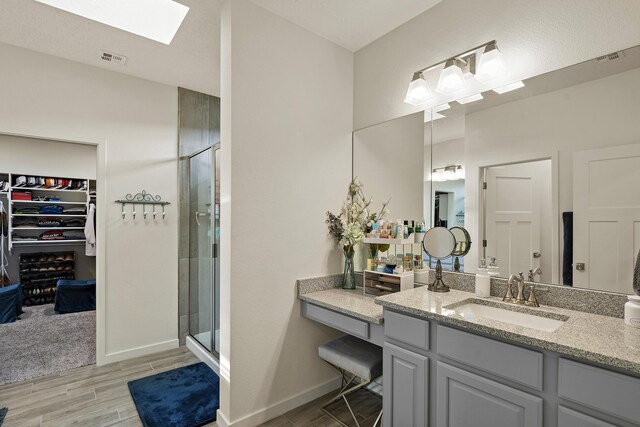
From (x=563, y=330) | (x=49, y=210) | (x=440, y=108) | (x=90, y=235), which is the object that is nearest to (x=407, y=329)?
(x=563, y=330)

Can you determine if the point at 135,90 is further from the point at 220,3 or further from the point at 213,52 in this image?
the point at 220,3

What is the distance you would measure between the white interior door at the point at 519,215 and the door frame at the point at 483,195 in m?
0.02

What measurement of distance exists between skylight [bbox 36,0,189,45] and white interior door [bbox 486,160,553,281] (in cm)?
243

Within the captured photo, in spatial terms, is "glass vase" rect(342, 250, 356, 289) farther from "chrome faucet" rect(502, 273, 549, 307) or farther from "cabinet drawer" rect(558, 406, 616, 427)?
"cabinet drawer" rect(558, 406, 616, 427)

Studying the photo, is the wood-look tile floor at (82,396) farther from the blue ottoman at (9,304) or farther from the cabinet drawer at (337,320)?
the blue ottoman at (9,304)

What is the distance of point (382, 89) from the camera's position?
2.52 m

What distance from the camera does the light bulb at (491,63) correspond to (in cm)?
181

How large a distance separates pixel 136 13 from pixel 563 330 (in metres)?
3.32

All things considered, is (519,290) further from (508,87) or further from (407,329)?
(508,87)

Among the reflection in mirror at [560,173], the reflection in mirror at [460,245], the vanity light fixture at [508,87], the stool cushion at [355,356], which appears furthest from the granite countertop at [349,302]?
the vanity light fixture at [508,87]

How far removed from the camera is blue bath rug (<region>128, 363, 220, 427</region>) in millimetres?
2182

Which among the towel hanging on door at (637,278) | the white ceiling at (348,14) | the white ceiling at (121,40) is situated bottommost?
the towel hanging on door at (637,278)

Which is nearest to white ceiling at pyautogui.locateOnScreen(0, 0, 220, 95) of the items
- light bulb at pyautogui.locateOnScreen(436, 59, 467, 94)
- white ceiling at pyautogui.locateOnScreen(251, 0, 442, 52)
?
white ceiling at pyautogui.locateOnScreen(251, 0, 442, 52)

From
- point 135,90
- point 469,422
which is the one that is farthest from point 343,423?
point 135,90
